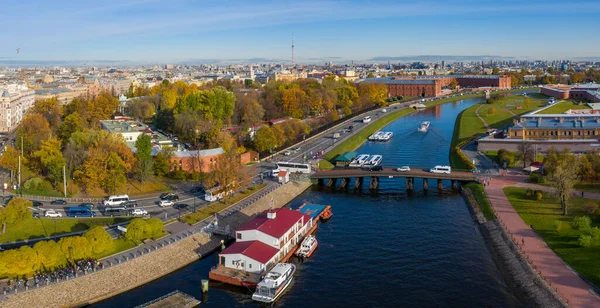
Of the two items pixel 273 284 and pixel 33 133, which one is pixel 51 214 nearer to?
pixel 273 284

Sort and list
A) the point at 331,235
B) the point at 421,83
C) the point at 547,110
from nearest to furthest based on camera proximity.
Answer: the point at 331,235 < the point at 547,110 < the point at 421,83

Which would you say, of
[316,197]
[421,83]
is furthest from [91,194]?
[421,83]

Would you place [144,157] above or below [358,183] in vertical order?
above

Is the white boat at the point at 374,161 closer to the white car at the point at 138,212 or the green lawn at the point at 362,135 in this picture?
the green lawn at the point at 362,135

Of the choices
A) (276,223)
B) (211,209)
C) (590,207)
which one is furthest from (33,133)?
(590,207)

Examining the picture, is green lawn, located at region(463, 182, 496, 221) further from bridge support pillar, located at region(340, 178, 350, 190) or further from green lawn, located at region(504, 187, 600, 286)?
bridge support pillar, located at region(340, 178, 350, 190)

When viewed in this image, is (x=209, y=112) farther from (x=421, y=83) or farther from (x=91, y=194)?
(x=421, y=83)
